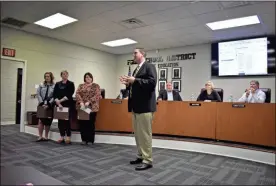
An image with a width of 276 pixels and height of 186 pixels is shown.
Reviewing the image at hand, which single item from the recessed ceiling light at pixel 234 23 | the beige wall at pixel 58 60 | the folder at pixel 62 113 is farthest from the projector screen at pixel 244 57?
the folder at pixel 62 113

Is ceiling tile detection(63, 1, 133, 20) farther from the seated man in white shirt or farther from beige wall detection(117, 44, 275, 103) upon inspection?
beige wall detection(117, 44, 275, 103)

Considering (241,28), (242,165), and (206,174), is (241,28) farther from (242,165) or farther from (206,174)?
(206,174)

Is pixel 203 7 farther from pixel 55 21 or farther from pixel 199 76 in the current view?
pixel 55 21

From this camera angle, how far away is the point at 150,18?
3.88 metres

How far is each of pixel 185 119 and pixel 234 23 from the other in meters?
2.27

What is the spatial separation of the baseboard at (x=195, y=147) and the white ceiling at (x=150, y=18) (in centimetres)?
194

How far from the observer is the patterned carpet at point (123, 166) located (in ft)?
5.90

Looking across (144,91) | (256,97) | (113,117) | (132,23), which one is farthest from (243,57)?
(144,91)

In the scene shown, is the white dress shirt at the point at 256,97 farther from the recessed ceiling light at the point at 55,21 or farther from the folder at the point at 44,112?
the recessed ceiling light at the point at 55,21

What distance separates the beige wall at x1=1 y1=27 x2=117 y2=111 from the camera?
4.75 metres

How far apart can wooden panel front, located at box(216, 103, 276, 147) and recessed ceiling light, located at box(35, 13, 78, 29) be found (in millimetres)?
3144

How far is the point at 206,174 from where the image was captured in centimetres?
201

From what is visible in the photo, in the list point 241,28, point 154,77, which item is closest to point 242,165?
point 154,77

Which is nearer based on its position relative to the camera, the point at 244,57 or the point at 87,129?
the point at 87,129
